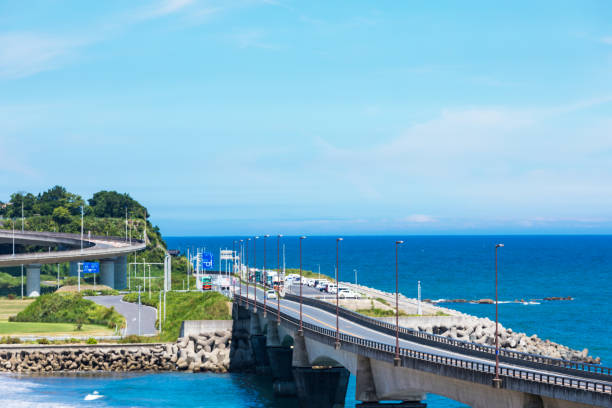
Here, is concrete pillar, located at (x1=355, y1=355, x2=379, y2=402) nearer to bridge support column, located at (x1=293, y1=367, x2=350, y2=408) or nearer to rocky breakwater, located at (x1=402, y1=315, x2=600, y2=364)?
bridge support column, located at (x1=293, y1=367, x2=350, y2=408)

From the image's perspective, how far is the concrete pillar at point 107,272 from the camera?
18312cm

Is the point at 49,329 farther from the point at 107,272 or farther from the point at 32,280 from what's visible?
the point at 107,272

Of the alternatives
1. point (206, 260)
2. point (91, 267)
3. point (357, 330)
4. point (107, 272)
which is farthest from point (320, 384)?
point (107, 272)

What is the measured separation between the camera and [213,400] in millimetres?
83062

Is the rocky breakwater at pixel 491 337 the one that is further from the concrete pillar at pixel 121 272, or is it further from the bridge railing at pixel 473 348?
the concrete pillar at pixel 121 272

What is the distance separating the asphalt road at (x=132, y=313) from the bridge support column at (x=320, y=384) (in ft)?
123

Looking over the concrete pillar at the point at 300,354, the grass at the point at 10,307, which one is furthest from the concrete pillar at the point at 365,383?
the grass at the point at 10,307

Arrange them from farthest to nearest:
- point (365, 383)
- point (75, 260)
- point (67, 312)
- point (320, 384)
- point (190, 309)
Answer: point (75, 260)
point (67, 312)
point (190, 309)
point (320, 384)
point (365, 383)

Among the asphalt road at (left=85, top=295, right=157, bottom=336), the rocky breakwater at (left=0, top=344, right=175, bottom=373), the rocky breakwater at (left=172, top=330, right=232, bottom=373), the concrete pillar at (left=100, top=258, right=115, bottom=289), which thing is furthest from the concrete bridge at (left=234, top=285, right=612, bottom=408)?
the concrete pillar at (left=100, top=258, right=115, bottom=289)

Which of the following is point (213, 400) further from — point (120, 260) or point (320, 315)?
point (120, 260)

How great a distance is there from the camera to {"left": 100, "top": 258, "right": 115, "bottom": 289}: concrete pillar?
183 meters

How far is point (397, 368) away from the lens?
2333 inches

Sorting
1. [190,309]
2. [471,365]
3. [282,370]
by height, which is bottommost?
[282,370]

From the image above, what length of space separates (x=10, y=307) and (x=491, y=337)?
81.7 meters
